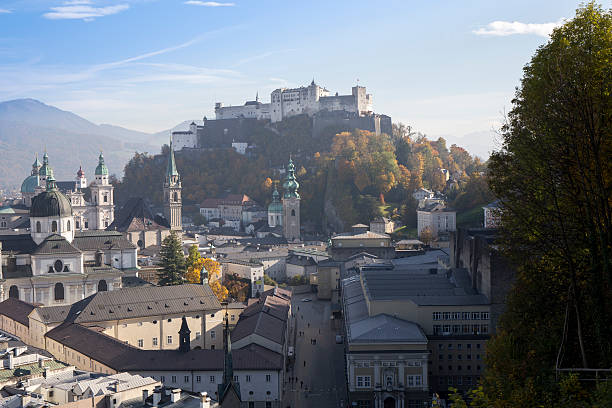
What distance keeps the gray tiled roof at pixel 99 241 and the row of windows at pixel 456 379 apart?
3028 centimetres

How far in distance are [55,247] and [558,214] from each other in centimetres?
4219

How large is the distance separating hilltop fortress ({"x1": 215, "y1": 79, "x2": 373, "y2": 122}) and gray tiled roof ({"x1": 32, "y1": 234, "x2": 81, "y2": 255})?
74.9 metres

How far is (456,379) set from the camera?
115 ft

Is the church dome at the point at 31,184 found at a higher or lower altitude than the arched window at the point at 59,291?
higher

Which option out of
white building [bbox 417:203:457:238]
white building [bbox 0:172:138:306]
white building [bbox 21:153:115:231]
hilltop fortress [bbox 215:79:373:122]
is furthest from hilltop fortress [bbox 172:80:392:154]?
white building [bbox 0:172:138:306]

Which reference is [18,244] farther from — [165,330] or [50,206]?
[165,330]

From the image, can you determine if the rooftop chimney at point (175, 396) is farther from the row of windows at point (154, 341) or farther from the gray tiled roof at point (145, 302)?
the row of windows at point (154, 341)

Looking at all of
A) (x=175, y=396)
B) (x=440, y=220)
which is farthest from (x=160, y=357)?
(x=440, y=220)

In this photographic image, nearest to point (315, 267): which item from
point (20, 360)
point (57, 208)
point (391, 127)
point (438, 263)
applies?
point (438, 263)

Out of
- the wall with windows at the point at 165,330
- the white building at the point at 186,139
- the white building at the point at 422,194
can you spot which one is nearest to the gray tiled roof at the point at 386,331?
the wall with windows at the point at 165,330

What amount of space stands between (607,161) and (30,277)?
140 feet

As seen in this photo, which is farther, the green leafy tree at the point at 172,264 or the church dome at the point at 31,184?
the church dome at the point at 31,184

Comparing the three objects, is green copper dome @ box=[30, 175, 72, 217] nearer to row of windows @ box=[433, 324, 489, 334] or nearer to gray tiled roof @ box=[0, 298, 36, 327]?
gray tiled roof @ box=[0, 298, 36, 327]

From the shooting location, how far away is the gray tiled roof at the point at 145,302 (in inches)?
1582
